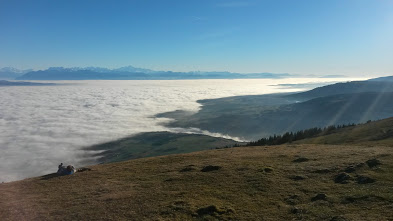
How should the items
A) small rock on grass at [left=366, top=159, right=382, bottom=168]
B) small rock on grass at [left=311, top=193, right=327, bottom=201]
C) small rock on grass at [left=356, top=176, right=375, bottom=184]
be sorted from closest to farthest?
small rock on grass at [left=311, top=193, right=327, bottom=201], small rock on grass at [left=356, top=176, right=375, bottom=184], small rock on grass at [left=366, top=159, right=382, bottom=168]

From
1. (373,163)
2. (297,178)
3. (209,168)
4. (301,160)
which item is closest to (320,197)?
(297,178)

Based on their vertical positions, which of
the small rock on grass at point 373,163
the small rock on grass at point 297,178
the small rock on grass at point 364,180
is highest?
the small rock on grass at point 373,163

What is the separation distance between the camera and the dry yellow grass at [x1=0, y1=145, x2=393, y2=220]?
2247 centimetres

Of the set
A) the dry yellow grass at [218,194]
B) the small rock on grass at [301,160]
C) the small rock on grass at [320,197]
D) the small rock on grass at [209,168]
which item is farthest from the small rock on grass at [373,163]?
the small rock on grass at [209,168]

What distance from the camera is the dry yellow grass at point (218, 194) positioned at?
2247 cm

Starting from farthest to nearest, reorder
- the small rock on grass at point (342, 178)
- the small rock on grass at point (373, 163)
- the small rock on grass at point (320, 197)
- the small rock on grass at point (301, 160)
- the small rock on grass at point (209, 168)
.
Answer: the small rock on grass at point (301, 160) → the small rock on grass at point (209, 168) → the small rock on grass at point (373, 163) → the small rock on grass at point (342, 178) → the small rock on grass at point (320, 197)

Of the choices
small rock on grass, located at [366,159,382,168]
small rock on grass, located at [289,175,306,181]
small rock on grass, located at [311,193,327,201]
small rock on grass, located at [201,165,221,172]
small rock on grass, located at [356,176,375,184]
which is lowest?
small rock on grass, located at [201,165,221,172]

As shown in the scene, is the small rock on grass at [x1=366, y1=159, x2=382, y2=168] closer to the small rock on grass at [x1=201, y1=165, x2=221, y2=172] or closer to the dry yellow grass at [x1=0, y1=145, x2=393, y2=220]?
the dry yellow grass at [x1=0, y1=145, x2=393, y2=220]

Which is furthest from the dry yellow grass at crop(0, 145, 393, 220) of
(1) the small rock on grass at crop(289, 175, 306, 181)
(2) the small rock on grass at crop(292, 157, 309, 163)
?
(2) the small rock on grass at crop(292, 157, 309, 163)

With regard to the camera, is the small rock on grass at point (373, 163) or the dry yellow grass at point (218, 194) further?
the small rock on grass at point (373, 163)

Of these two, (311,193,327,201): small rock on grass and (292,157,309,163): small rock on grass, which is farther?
(292,157,309,163): small rock on grass

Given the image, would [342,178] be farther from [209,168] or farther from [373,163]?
[209,168]

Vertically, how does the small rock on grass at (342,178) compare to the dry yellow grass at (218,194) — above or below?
above

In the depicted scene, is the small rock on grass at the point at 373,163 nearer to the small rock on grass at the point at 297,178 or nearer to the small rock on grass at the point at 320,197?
the small rock on grass at the point at 297,178
